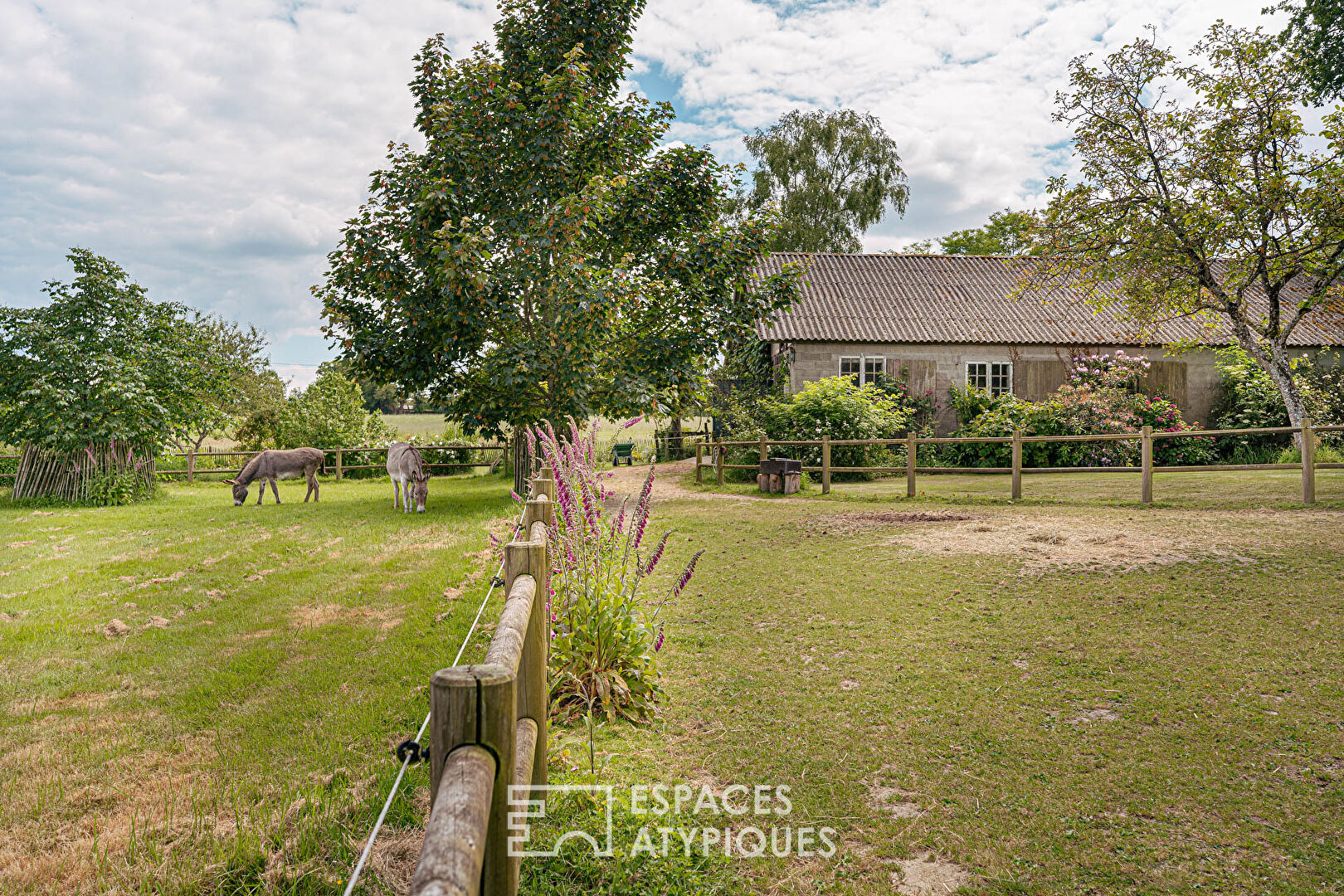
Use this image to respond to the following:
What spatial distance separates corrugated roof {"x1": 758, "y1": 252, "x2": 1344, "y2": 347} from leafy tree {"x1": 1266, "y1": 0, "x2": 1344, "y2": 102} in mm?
6410

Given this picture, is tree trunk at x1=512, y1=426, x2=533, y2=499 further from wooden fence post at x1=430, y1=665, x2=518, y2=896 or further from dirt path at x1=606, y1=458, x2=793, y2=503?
wooden fence post at x1=430, y1=665, x2=518, y2=896

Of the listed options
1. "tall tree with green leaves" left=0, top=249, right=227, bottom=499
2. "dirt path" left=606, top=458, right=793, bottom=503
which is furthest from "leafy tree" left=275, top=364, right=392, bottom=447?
"dirt path" left=606, top=458, right=793, bottom=503

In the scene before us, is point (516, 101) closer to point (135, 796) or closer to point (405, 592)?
point (405, 592)

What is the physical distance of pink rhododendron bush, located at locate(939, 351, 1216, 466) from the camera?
17141 mm

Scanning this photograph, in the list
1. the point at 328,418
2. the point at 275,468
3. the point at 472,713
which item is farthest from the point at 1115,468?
the point at 328,418

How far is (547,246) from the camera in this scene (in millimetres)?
12156

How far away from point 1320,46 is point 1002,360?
9.39 metres

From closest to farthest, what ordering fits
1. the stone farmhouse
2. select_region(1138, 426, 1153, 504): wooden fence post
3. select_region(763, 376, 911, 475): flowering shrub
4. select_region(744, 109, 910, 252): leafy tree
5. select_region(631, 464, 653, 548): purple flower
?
select_region(631, 464, 653, 548): purple flower
select_region(1138, 426, 1153, 504): wooden fence post
select_region(763, 376, 911, 475): flowering shrub
the stone farmhouse
select_region(744, 109, 910, 252): leafy tree

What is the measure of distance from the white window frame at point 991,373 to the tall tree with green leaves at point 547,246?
931 cm

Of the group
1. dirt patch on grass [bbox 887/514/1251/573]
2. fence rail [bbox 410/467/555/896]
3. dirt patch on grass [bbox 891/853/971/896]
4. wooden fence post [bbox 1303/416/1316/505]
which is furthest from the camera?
wooden fence post [bbox 1303/416/1316/505]

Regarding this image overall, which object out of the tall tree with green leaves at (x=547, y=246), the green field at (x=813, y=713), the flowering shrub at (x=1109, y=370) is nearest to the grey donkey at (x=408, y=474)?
the tall tree with green leaves at (x=547, y=246)

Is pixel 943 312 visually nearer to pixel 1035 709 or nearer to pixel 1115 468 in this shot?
pixel 1115 468

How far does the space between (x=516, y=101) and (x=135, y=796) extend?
12006 millimetres

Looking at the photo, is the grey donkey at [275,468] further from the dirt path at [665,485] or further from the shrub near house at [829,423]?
the shrub near house at [829,423]
